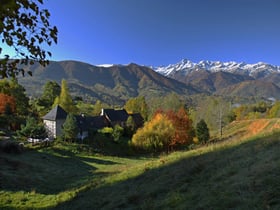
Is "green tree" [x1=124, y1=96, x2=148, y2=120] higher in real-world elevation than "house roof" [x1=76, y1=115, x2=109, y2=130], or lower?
higher

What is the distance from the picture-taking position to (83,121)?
56812 millimetres

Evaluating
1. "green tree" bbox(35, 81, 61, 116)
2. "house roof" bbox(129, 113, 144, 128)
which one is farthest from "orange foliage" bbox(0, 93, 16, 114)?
"house roof" bbox(129, 113, 144, 128)

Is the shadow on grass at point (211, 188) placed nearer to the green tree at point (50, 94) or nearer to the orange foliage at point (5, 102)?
the orange foliage at point (5, 102)

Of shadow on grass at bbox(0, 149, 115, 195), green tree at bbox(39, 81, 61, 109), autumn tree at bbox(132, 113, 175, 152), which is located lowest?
shadow on grass at bbox(0, 149, 115, 195)

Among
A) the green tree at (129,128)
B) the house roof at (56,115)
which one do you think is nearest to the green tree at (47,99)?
the house roof at (56,115)

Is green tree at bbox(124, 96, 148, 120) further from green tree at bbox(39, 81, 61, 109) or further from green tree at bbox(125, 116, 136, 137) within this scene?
green tree at bbox(39, 81, 61, 109)

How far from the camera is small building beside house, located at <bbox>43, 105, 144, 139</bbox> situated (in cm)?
5259

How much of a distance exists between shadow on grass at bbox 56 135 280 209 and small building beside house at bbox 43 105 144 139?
41497 mm

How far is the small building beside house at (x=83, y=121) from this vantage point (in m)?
52.6

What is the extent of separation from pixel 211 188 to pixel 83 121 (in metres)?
50.7

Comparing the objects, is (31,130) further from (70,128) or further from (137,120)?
(137,120)

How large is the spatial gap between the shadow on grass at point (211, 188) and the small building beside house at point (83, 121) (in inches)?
1634

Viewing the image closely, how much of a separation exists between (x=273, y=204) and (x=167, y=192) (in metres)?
4.01

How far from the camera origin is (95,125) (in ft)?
201
